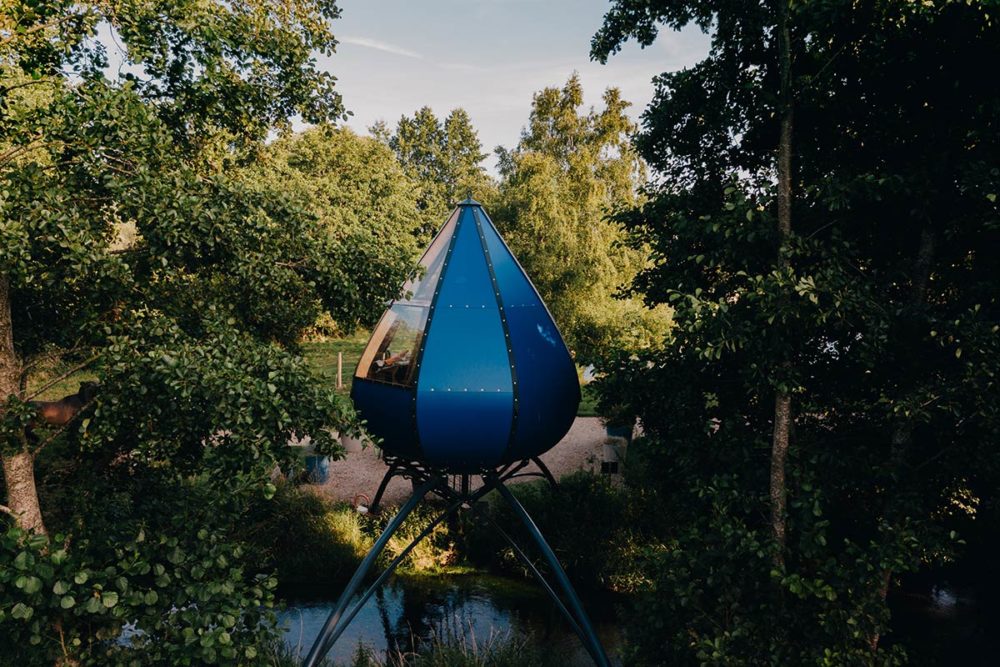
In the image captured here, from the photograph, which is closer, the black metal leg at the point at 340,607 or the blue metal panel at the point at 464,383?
the black metal leg at the point at 340,607

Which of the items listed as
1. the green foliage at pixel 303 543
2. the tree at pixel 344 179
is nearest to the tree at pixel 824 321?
the green foliage at pixel 303 543

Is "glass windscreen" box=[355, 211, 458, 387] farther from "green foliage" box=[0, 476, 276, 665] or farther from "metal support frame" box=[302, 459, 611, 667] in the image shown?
"green foliage" box=[0, 476, 276, 665]

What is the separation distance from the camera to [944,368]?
859cm

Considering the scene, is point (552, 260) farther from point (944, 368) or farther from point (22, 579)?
point (22, 579)

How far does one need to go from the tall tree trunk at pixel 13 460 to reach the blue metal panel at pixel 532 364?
7172 millimetres

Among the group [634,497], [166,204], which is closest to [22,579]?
[166,204]

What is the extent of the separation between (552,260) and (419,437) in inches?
477

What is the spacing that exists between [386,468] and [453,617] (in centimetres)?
910

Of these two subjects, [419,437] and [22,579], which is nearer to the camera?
[22,579]

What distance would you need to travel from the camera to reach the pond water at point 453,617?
13914 mm

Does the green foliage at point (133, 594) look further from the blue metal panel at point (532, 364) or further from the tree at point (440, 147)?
the tree at point (440, 147)

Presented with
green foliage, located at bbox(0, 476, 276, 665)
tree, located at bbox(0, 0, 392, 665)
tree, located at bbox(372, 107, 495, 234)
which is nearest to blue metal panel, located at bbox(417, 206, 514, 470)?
tree, located at bbox(0, 0, 392, 665)

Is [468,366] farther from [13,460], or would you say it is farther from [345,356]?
[345,356]

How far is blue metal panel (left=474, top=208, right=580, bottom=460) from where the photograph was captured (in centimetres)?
1237
